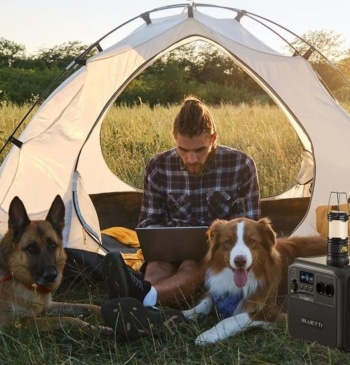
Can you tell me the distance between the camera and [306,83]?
5125mm

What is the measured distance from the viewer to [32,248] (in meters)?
3.99

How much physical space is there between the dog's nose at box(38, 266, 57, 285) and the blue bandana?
0.84m

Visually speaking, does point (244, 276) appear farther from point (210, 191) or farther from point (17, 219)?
point (17, 219)

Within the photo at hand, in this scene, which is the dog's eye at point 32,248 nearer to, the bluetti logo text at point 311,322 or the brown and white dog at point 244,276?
the brown and white dog at point 244,276

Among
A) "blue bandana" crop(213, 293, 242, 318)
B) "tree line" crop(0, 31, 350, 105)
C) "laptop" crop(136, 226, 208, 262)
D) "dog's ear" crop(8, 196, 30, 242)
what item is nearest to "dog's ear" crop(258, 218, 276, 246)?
"blue bandana" crop(213, 293, 242, 318)

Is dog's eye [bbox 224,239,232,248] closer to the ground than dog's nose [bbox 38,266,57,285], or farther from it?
farther from it

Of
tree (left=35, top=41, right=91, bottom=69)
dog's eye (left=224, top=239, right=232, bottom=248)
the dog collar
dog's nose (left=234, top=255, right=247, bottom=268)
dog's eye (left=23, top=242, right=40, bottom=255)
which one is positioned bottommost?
the dog collar

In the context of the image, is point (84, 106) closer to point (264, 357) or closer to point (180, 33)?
point (180, 33)

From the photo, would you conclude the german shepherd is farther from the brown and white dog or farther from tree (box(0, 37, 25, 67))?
tree (box(0, 37, 25, 67))

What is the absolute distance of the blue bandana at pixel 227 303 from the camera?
12.8 ft

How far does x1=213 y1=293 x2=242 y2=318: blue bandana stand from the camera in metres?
3.90

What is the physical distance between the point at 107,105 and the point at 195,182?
48.9 inches

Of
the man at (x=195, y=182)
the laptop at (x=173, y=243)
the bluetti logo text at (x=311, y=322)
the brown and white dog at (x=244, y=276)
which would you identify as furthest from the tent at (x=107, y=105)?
the bluetti logo text at (x=311, y=322)

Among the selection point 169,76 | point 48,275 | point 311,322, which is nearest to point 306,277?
point 311,322
